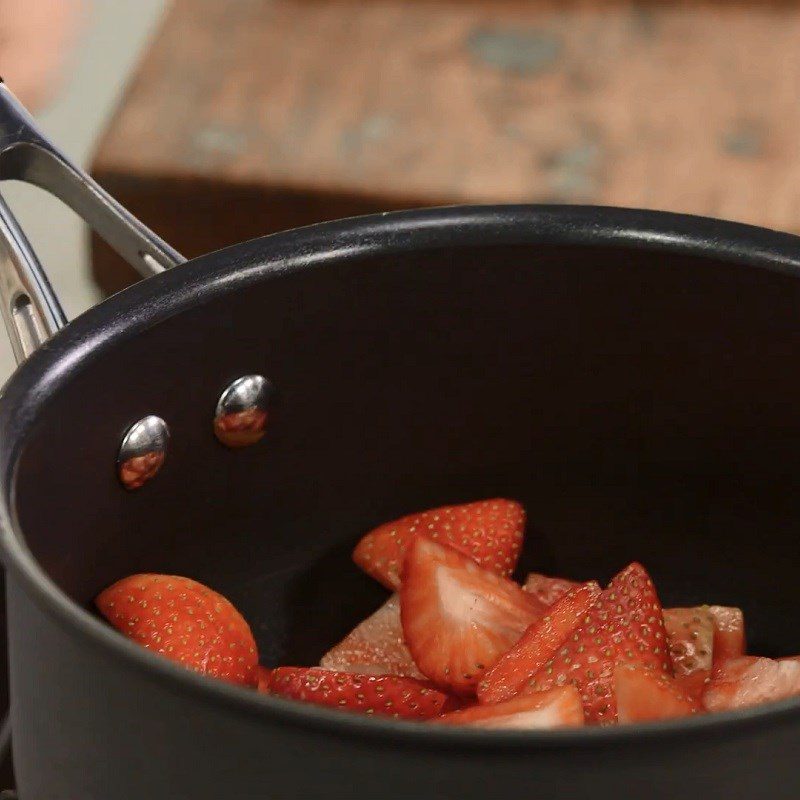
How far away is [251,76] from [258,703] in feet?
3.51

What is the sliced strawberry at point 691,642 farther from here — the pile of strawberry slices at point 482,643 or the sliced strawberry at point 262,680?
the sliced strawberry at point 262,680

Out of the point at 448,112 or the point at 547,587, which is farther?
the point at 448,112

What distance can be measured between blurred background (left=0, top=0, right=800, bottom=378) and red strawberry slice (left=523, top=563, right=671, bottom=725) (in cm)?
62

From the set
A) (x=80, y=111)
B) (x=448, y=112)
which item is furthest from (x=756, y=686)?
(x=80, y=111)

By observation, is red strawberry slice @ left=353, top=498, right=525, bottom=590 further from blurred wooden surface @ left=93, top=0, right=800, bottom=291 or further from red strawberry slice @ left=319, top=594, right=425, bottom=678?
blurred wooden surface @ left=93, top=0, right=800, bottom=291

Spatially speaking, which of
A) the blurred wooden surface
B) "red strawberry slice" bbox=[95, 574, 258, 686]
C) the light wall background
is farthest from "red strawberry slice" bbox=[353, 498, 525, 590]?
the light wall background

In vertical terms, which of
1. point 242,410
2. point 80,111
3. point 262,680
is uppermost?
point 80,111

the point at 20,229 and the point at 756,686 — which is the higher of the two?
the point at 20,229

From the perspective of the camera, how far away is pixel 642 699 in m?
0.52

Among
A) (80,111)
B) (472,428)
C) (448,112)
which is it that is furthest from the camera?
(80,111)

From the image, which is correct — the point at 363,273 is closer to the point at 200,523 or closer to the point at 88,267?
the point at 200,523

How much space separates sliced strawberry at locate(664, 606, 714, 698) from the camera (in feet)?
2.19

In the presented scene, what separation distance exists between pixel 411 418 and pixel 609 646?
0.17 meters

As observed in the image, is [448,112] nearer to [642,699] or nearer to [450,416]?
[450,416]
